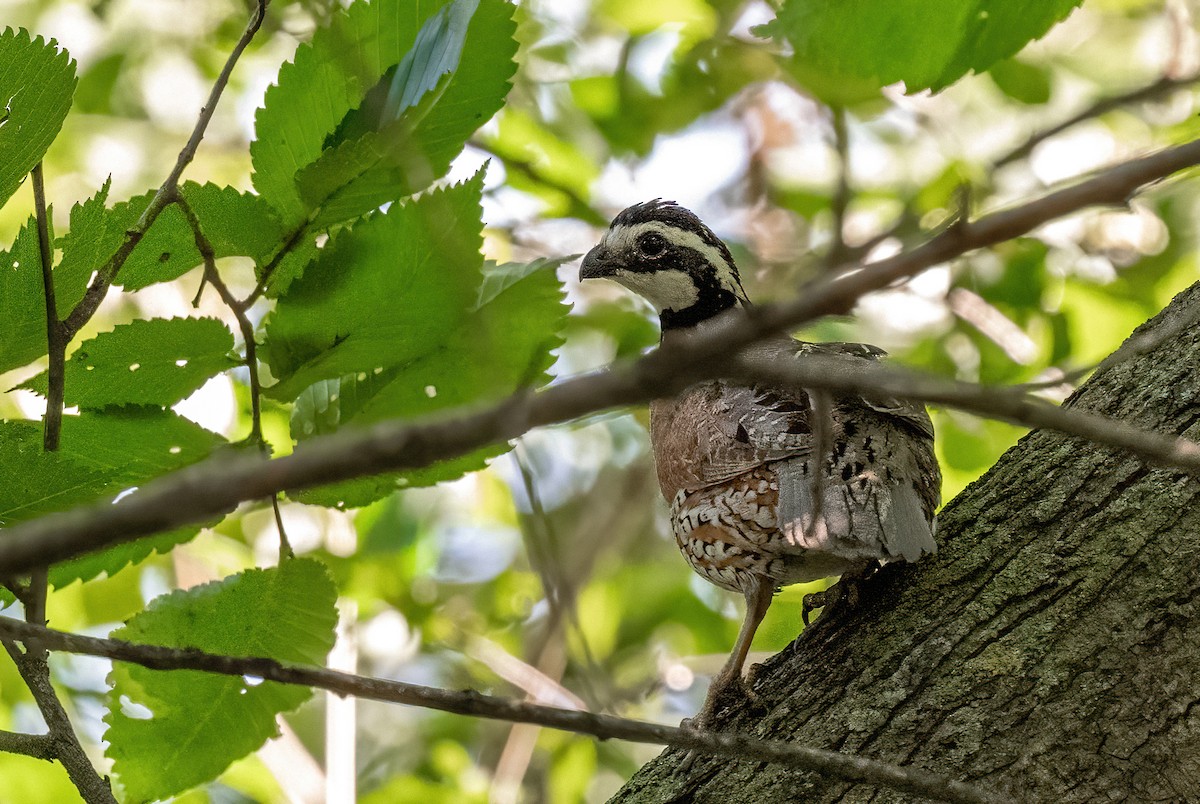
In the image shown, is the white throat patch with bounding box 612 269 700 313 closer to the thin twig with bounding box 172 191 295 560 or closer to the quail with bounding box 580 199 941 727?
the quail with bounding box 580 199 941 727

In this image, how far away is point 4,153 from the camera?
1692mm

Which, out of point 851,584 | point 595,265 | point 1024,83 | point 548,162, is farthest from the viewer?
→ point 548,162

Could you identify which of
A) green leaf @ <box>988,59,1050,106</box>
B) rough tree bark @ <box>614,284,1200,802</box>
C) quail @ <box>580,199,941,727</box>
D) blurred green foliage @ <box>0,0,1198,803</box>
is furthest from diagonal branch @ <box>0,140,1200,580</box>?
green leaf @ <box>988,59,1050,106</box>

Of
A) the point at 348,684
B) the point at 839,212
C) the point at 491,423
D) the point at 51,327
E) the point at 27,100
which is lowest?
the point at 491,423

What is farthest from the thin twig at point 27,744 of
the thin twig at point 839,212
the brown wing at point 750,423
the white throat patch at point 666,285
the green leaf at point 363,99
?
the white throat patch at point 666,285

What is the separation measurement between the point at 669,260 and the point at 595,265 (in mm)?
299

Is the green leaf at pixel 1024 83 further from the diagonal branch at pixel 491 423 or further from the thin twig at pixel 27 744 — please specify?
the thin twig at pixel 27 744

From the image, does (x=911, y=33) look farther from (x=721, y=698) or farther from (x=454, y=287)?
(x=721, y=698)

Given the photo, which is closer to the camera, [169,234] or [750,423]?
[169,234]

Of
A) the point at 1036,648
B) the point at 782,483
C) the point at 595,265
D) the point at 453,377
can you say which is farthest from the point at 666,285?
the point at 453,377

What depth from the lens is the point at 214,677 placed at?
207 cm

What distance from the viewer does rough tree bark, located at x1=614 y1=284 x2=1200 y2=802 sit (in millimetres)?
2344

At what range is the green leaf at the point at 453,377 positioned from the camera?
193cm

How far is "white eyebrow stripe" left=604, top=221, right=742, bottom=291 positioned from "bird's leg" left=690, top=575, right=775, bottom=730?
1504 mm
